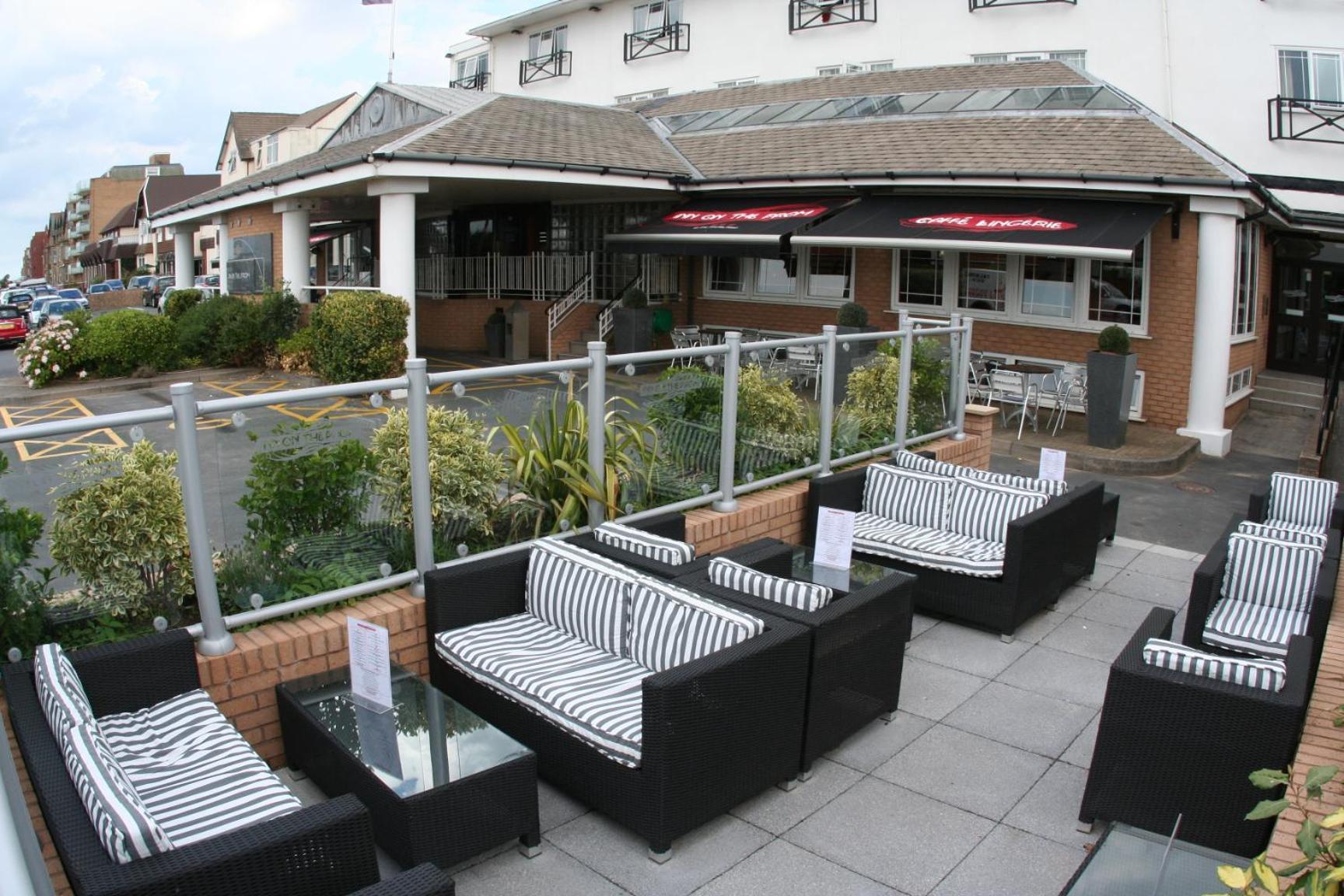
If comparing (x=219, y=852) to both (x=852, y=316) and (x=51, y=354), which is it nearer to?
(x=852, y=316)

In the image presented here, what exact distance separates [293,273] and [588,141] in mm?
6076

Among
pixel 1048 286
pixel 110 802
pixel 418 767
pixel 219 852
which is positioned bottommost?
pixel 418 767

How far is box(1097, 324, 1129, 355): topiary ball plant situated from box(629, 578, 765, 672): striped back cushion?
9.95 metres

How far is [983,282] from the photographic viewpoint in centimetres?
1611

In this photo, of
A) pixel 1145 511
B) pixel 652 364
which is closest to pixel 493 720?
pixel 652 364

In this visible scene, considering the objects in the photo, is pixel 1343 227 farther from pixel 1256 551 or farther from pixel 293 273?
pixel 293 273

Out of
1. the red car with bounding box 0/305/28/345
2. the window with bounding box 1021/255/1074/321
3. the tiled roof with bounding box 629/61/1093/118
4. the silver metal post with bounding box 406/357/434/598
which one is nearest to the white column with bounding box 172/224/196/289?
the red car with bounding box 0/305/28/345

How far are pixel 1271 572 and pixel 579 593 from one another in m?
4.20

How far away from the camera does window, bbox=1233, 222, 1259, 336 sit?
48.9 feet

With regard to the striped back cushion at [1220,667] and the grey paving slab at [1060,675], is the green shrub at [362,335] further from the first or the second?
the striped back cushion at [1220,667]

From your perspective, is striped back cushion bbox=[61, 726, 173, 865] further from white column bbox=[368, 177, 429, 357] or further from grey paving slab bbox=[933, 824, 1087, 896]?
white column bbox=[368, 177, 429, 357]

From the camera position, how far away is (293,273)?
1877 cm

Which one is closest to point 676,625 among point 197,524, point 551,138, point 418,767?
point 418,767

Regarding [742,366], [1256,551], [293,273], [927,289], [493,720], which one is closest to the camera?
[493,720]
